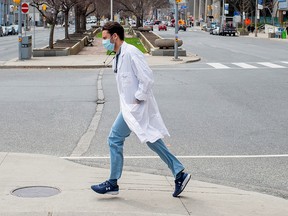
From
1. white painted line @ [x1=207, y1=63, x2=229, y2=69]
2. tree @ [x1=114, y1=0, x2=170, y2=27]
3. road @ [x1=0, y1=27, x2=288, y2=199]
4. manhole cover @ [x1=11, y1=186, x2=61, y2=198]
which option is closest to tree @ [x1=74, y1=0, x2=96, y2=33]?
tree @ [x1=114, y1=0, x2=170, y2=27]

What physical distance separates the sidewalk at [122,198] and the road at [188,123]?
0.63 meters

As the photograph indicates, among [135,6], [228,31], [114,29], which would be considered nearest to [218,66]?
[114,29]

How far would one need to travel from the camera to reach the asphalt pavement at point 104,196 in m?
5.83

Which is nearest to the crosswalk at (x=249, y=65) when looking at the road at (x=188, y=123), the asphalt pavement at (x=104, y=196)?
the road at (x=188, y=123)

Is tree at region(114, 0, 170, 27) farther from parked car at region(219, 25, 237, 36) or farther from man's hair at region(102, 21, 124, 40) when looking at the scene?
man's hair at region(102, 21, 124, 40)

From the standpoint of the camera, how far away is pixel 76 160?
28.0ft

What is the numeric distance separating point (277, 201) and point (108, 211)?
2.00m

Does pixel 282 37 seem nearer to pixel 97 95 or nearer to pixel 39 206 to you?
pixel 97 95

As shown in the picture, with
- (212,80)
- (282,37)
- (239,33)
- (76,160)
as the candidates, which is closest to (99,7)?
(282,37)

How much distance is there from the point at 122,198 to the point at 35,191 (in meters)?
0.98

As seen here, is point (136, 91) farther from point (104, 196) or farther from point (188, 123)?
point (188, 123)

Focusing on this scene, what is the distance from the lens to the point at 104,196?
6.37 metres

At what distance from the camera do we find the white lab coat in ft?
20.2

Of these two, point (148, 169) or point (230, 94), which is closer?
point (148, 169)
